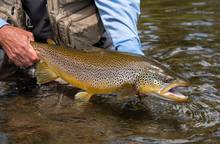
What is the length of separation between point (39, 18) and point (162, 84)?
159 centimetres

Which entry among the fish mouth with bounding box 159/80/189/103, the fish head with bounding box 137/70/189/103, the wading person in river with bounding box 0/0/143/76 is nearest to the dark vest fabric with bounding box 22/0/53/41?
the wading person in river with bounding box 0/0/143/76

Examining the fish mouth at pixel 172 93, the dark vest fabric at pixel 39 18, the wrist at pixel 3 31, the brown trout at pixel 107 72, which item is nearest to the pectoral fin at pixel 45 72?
the brown trout at pixel 107 72

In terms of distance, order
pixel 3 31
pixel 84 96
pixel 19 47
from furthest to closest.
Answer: pixel 3 31 → pixel 19 47 → pixel 84 96

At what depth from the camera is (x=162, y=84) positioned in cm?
400

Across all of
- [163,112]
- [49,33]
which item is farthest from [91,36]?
[163,112]

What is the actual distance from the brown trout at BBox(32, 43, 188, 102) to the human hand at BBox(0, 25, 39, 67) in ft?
0.21

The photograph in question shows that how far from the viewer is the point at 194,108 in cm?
446

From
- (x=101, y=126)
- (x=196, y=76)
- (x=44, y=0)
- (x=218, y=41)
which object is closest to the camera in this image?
(x=101, y=126)

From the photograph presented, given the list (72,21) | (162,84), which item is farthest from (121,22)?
(162,84)

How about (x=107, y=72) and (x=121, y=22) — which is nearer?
(x=107, y=72)

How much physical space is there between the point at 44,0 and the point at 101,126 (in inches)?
55.6

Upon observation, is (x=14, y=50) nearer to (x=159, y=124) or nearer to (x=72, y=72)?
(x=72, y=72)

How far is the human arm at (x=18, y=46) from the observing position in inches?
177

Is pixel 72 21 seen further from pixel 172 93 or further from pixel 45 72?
pixel 172 93
